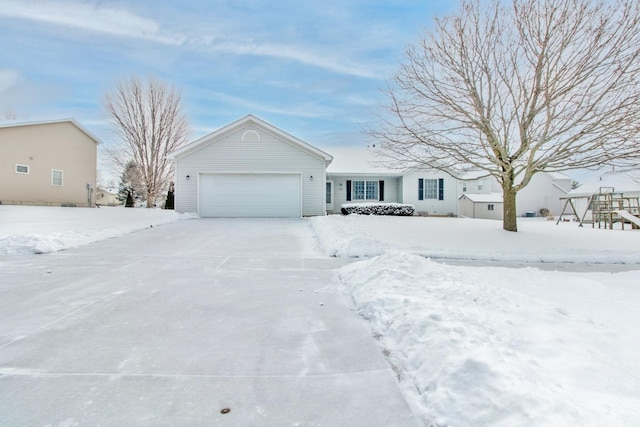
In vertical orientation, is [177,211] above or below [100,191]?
below

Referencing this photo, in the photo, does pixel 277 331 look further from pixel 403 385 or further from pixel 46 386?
pixel 46 386

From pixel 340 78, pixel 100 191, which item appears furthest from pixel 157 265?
pixel 100 191

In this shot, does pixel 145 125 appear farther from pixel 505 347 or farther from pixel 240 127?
pixel 505 347

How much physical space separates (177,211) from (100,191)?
112ft

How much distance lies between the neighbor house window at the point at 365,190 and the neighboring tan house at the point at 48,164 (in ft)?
50.9

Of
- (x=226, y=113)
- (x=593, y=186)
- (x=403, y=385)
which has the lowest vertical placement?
(x=403, y=385)

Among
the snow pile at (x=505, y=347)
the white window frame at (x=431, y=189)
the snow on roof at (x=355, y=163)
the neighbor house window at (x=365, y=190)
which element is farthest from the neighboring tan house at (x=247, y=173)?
the snow pile at (x=505, y=347)

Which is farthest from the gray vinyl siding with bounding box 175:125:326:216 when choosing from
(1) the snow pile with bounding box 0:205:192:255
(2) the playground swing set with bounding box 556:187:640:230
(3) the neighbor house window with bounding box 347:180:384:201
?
(2) the playground swing set with bounding box 556:187:640:230

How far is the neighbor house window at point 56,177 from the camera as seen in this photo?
17.1 metres

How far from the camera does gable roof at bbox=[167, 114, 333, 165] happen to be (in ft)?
53.4

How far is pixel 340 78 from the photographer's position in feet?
65.4

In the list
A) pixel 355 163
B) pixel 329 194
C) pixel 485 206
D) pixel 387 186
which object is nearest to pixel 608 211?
pixel 387 186

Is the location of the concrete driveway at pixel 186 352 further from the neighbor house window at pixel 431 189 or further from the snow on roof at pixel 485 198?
the snow on roof at pixel 485 198

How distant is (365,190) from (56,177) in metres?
Result: 16.9
